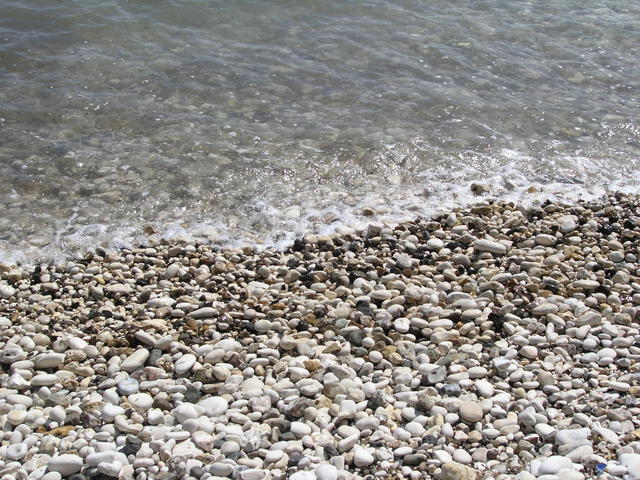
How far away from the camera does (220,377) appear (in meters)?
4.89

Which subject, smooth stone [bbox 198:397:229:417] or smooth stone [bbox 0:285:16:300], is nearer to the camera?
smooth stone [bbox 198:397:229:417]

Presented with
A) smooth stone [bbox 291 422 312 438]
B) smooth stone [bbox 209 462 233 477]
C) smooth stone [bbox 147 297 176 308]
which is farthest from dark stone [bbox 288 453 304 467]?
smooth stone [bbox 147 297 176 308]

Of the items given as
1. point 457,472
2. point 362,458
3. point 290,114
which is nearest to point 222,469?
point 362,458

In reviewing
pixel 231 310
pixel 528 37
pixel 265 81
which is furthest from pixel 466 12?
pixel 231 310

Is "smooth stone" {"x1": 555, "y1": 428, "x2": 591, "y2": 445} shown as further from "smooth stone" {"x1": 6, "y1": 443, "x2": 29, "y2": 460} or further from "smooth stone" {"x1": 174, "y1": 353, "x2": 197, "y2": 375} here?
"smooth stone" {"x1": 6, "y1": 443, "x2": 29, "y2": 460}

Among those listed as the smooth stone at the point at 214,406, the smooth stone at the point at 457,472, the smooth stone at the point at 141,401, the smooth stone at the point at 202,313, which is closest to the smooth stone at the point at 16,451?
the smooth stone at the point at 141,401

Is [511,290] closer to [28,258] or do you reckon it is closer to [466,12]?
[28,258]

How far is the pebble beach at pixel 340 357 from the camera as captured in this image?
4133 millimetres

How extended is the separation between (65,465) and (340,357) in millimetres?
1974

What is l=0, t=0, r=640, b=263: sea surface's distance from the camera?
24.7 feet

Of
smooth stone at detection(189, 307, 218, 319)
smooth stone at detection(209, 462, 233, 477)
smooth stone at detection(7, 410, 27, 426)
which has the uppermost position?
smooth stone at detection(209, 462, 233, 477)

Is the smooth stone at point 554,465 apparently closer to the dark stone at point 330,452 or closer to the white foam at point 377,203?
the dark stone at point 330,452

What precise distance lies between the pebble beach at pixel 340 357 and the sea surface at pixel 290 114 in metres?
0.82

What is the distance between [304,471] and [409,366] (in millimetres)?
1356
